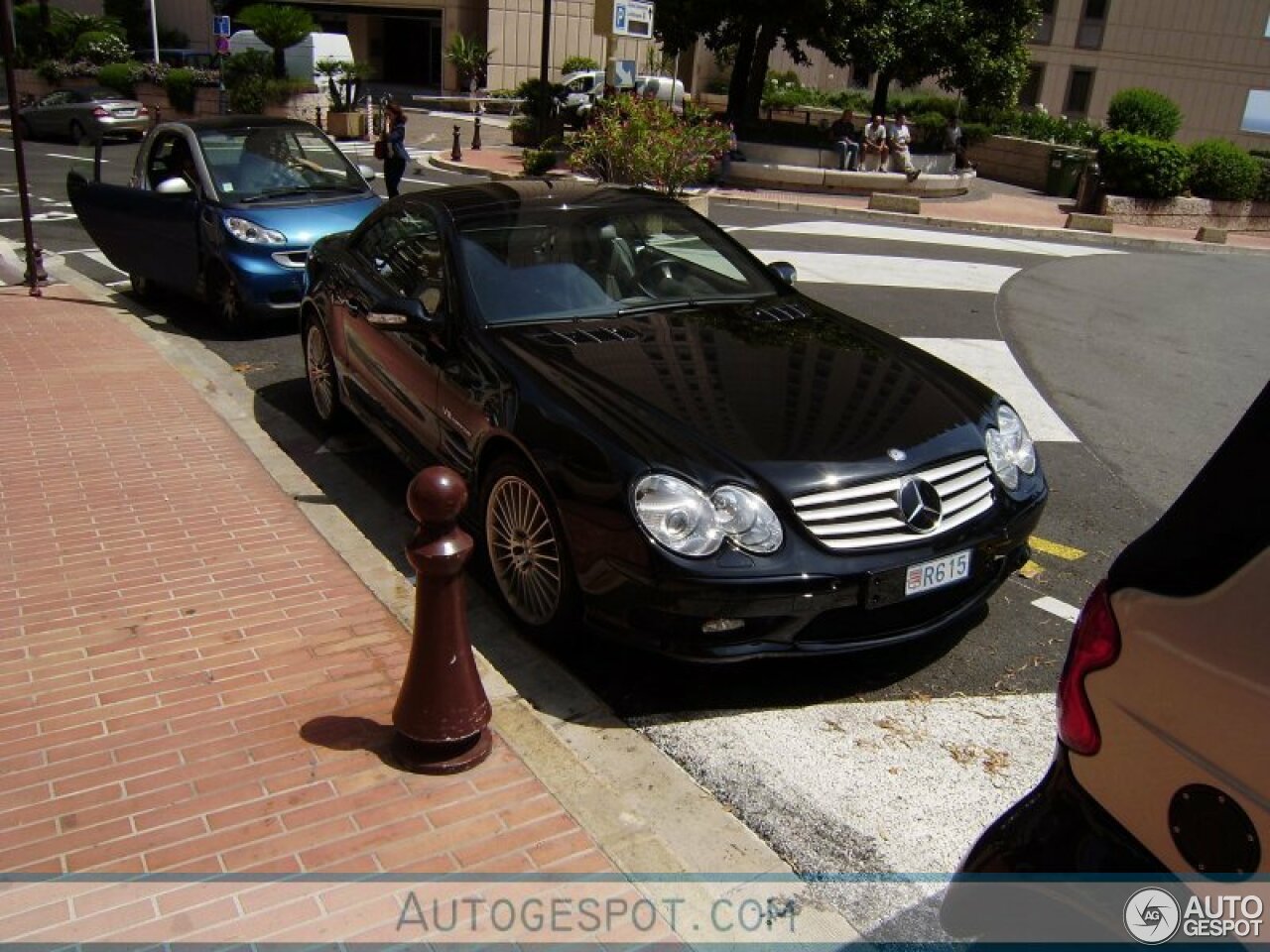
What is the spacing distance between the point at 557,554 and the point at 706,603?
66cm

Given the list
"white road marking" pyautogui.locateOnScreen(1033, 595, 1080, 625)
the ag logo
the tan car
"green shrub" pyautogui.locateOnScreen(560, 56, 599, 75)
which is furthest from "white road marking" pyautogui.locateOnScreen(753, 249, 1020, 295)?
"green shrub" pyautogui.locateOnScreen(560, 56, 599, 75)

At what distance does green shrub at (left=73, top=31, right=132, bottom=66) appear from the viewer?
37.7 metres

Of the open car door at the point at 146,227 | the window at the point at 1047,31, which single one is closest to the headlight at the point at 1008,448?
the open car door at the point at 146,227

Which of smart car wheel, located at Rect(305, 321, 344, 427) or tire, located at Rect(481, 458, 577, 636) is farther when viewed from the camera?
smart car wheel, located at Rect(305, 321, 344, 427)

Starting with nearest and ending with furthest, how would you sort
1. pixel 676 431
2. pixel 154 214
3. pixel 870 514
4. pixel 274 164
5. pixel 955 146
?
1. pixel 870 514
2. pixel 676 431
3. pixel 154 214
4. pixel 274 164
5. pixel 955 146

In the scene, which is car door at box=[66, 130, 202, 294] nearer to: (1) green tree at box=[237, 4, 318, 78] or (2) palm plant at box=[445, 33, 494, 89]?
(1) green tree at box=[237, 4, 318, 78]

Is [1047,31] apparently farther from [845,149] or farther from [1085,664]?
[1085,664]

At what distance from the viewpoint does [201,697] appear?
3729 mm

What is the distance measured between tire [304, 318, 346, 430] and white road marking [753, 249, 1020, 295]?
21.6 feet

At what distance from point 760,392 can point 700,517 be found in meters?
0.83

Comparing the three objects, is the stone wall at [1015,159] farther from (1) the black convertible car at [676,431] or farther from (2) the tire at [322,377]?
(1) the black convertible car at [676,431]

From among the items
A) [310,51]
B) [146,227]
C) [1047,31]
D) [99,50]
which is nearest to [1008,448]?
[146,227]

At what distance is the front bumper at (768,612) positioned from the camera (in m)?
3.65

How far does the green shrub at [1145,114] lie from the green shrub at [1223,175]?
2209 mm
